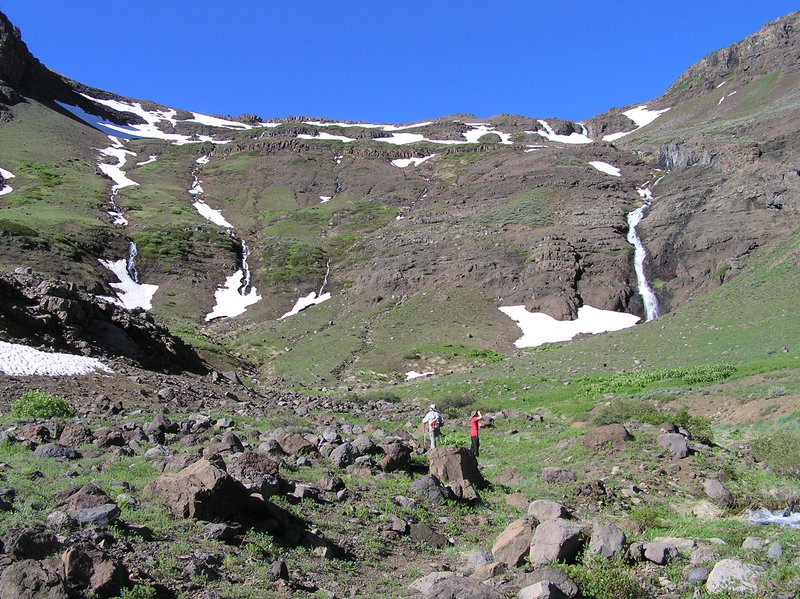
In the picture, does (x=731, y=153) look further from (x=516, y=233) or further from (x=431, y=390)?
(x=431, y=390)

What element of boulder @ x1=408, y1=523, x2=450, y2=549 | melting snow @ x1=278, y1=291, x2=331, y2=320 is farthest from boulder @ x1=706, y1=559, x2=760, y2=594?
melting snow @ x1=278, y1=291, x2=331, y2=320

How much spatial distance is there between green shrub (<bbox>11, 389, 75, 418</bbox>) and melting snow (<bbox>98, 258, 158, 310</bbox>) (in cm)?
5617

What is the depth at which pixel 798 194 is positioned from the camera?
2447 inches

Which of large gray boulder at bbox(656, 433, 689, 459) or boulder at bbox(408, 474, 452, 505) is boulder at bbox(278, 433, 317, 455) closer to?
boulder at bbox(408, 474, 452, 505)

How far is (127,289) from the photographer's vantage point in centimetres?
7712

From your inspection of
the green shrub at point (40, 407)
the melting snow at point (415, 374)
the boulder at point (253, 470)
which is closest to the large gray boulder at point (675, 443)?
the boulder at point (253, 470)

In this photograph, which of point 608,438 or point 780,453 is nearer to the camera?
point 780,453

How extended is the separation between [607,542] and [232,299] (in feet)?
245

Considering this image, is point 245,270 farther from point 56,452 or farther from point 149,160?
point 149,160

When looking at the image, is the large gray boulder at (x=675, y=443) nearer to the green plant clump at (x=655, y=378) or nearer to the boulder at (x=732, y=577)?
the boulder at (x=732, y=577)

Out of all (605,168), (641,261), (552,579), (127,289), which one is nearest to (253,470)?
(552,579)

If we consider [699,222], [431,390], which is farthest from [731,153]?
[431,390]

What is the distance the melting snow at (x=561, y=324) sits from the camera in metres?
55.6

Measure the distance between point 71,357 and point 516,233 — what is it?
59725mm
